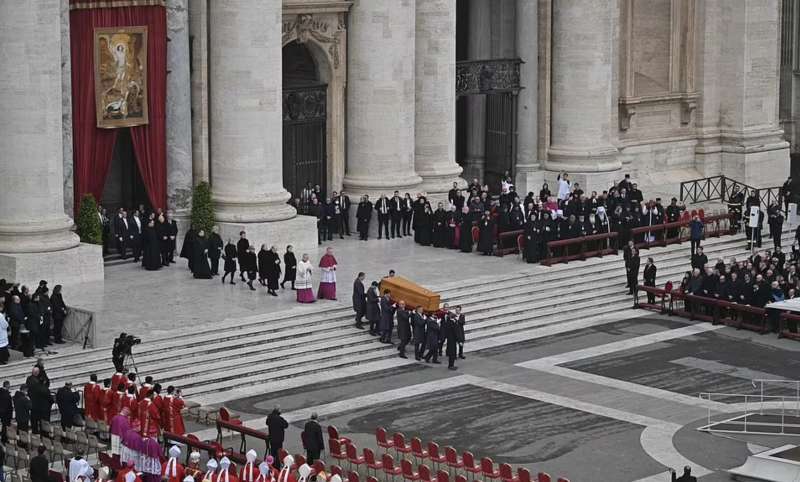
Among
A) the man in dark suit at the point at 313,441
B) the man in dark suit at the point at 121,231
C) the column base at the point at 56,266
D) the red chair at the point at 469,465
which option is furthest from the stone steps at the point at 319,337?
the red chair at the point at 469,465

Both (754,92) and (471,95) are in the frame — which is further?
(754,92)

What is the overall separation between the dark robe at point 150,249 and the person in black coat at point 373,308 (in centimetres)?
650

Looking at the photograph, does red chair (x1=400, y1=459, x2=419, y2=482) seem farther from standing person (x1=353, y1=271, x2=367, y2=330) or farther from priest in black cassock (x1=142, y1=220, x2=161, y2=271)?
priest in black cassock (x1=142, y1=220, x2=161, y2=271)

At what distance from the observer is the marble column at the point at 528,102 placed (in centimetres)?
5875

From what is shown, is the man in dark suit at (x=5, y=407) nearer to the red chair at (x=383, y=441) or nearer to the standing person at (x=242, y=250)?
the red chair at (x=383, y=441)

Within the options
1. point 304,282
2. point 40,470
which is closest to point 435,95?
point 304,282

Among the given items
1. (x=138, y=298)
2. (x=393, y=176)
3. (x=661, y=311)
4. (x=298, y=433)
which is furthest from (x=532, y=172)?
(x=298, y=433)

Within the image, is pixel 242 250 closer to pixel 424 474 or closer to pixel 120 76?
pixel 120 76

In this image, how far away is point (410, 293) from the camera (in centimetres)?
4309

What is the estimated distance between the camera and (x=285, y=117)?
52906 millimetres

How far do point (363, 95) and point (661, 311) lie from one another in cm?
1111

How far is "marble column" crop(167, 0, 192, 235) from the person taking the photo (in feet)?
157

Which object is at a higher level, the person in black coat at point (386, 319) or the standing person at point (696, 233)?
the standing person at point (696, 233)

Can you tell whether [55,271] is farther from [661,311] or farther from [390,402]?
[661,311]
